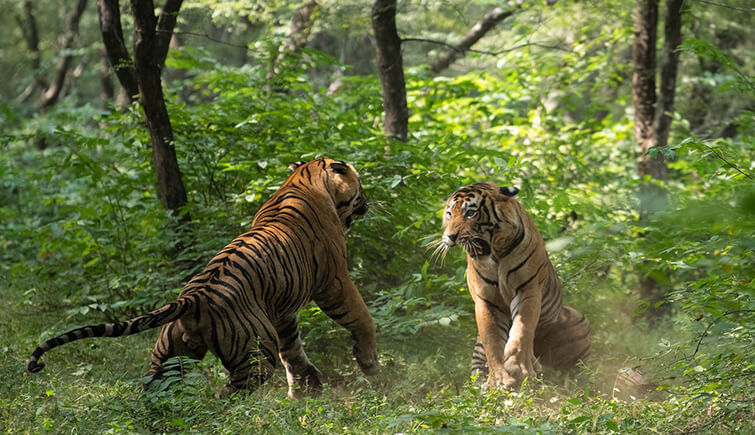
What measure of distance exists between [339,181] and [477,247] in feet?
3.27

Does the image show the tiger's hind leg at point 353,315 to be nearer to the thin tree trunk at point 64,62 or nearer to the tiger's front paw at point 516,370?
the tiger's front paw at point 516,370

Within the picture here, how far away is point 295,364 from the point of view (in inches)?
180

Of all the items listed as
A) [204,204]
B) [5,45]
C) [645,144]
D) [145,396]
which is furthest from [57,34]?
[145,396]

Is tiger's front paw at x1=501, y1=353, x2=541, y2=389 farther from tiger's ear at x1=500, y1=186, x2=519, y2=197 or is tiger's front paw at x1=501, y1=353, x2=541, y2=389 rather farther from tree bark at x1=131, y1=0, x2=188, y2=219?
tree bark at x1=131, y1=0, x2=188, y2=219

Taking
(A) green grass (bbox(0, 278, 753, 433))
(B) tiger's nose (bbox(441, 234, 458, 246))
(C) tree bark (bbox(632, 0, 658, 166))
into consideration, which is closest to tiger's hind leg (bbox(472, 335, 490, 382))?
(A) green grass (bbox(0, 278, 753, 433))

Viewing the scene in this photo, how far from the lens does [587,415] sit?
10.8 ft

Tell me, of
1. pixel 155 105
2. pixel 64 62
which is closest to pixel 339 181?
pixel 155 105

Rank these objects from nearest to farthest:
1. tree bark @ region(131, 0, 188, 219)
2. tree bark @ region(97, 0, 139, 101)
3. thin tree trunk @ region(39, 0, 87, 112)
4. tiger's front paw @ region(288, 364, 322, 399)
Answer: tiger's front paw @ region(288, 364, 322, 399)
tree bark @ region(131, 0, 188, 219)
tree bark @ region(97, 0, 139, 101)
thin tree trunk @ region(39, 0, 87, 112)

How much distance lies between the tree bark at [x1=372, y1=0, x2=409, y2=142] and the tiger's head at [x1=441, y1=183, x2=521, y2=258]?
9.04 feet

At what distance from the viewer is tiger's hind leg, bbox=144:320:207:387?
11.6 ft

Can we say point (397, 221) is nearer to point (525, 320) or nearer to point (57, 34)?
point (525, 320)

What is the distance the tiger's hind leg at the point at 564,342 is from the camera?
495cm

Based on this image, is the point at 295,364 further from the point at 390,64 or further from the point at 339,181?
the point at 390,64

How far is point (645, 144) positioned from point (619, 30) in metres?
2.36
